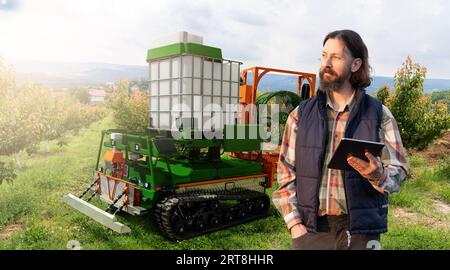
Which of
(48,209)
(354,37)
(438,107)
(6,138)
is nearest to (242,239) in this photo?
(48,209)

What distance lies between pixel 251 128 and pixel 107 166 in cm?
306

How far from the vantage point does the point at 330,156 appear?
8.77ft

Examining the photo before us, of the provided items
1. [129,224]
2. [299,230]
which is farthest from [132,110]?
[299,230]

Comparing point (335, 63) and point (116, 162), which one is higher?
point (335, 63)

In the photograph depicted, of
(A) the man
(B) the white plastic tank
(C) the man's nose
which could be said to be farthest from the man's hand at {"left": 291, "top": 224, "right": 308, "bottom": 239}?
(B) the white plastic tank

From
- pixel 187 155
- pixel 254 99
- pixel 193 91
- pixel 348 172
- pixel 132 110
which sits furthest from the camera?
pixel 132 110

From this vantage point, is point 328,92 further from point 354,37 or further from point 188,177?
point 188,177

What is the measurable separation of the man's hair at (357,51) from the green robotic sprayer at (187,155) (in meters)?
4.31

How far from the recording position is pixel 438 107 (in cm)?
1375

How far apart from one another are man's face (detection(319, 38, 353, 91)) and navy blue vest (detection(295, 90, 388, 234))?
6.3 inches

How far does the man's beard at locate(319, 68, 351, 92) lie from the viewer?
2609 millimetres

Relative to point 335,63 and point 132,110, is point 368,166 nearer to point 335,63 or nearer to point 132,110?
point 335,63

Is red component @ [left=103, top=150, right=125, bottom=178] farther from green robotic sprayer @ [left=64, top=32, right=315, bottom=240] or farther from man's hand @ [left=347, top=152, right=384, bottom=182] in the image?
man's hand @ [left=347, top=152, right=384, bottom=182]

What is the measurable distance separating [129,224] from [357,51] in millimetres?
5866
